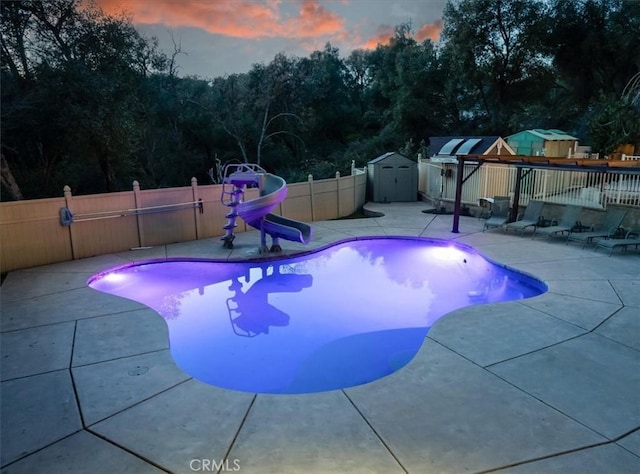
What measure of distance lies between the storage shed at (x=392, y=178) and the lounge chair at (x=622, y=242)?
27.8 ft

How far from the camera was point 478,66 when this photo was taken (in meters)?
26.7

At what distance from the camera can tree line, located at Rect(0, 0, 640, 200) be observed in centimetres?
2045

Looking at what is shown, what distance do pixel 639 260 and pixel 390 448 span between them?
7.85 m

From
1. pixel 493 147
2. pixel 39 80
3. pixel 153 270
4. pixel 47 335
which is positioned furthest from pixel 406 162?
pixel 47 335

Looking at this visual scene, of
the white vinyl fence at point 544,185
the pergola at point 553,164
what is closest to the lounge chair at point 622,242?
the white vinyl fence at point 544,185

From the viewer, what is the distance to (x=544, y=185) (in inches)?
464

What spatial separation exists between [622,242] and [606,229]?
959mm

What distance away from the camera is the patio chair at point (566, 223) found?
9.73 metres

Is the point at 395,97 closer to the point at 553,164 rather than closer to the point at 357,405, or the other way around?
the point at 553,164

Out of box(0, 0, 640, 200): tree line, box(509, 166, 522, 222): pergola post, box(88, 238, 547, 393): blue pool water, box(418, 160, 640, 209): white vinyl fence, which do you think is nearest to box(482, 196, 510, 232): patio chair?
box(509, 166, 522, 222): pergola post

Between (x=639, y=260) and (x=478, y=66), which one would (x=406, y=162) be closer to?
(x=639, y=260)

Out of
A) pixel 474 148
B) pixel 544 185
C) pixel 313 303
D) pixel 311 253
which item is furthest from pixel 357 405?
pixel 474 148

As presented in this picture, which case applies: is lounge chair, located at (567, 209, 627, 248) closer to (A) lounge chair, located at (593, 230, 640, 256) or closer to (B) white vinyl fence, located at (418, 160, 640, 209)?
(A) lounge chair, located at (593, 230, 640, 256)

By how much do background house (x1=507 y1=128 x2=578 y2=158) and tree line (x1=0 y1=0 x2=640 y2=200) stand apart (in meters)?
1.78
